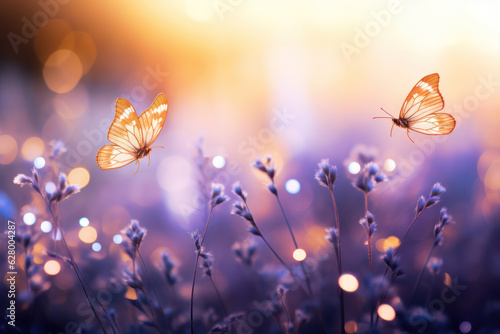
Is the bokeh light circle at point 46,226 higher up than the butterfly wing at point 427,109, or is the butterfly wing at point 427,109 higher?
the butterfly wing at point 427,109

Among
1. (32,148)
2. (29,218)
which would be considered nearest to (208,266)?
(29,218)

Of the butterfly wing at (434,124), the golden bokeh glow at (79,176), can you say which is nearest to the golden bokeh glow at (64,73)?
the golden bokeh glow at (79,176)

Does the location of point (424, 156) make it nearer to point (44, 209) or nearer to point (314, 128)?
point (314, 128)

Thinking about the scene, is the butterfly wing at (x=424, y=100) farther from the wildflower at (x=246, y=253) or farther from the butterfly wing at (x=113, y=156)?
the butterfly wing at (x=113, y=156)

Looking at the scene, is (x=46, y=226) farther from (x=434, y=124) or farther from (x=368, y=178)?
(x=434, y=124)

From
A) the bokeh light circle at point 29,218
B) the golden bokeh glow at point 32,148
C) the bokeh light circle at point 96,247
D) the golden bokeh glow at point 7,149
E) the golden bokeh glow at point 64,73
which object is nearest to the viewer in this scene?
→ the bokeh light circle at point 29,218

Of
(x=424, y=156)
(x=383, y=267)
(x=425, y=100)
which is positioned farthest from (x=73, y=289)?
(x=424, y=156)

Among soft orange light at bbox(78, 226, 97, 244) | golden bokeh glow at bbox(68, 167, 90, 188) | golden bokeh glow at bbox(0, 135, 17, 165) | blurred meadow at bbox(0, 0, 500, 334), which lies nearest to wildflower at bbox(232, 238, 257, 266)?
blurred meadow at bbox(0, 0, 500, 334)
